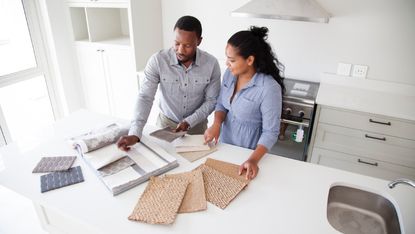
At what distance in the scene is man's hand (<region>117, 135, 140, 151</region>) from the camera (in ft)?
4.34

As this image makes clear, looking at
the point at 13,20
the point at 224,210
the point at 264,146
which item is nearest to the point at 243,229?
the point at 224,210

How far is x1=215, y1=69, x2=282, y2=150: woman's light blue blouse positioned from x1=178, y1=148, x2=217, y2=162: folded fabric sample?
0.23 meters

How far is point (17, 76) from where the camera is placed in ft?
8.92

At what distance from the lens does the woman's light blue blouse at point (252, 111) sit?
1373 mm

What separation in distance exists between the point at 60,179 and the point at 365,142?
6.79 feet

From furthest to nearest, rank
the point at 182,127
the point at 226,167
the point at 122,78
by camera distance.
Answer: the point at 122,78
the point at 182,127
the point at 226,167

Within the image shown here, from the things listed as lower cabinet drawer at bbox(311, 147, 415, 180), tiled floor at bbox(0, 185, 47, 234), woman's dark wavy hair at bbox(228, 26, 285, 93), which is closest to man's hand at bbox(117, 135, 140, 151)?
woman's dark wavy hair at bbox(228, 26, 285, 93)

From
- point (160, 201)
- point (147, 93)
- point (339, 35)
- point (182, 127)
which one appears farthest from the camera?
point (339, 35)

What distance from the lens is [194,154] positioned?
1384 mm

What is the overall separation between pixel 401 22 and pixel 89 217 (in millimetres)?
2510

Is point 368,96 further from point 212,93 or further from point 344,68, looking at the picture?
point 212,93

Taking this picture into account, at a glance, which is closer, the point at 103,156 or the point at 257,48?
the point at 103,156

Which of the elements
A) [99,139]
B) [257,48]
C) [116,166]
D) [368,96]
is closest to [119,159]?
[116,166]

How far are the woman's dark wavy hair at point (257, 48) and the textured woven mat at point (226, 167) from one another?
510 mm
